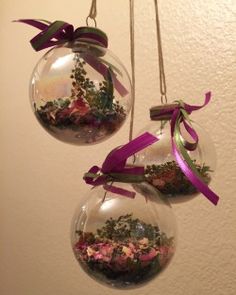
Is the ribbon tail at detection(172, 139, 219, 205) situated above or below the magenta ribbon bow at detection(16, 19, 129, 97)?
below

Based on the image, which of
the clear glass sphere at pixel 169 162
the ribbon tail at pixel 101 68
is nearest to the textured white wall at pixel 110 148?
the clear glass sphere at pixel 169 162

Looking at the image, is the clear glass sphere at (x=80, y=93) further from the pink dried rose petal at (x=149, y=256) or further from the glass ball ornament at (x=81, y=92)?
the pink dried rose petal at (x=149, y=256)

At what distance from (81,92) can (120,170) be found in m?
0.09

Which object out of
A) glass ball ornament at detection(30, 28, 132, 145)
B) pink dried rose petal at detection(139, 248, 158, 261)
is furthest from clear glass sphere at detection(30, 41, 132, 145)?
pink dried rose petal at detection(139, 248, 158, 261)

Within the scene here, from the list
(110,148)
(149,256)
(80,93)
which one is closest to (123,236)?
(149,256)

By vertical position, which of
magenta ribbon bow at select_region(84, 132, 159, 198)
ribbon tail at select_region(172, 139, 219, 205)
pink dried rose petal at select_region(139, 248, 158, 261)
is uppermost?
magenta ribbon bow at select_region(84, 132, 159, 198)

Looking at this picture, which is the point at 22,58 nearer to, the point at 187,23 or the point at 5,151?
the point at 5,151

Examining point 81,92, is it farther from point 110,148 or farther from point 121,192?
point 110,148

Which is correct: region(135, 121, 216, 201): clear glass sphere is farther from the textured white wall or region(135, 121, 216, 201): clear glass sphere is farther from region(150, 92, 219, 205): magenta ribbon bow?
the textured white wall

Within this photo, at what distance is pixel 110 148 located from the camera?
104cm

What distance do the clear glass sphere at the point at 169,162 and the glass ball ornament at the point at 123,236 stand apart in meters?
0.06

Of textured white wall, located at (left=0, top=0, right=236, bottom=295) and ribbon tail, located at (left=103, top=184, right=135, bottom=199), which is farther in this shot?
textured white wall, located at (left=0, top=0, right=236, bottom=295)

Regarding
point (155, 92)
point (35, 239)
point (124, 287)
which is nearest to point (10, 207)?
point (35, 239)

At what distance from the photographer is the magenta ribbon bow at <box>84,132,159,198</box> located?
393 mm
